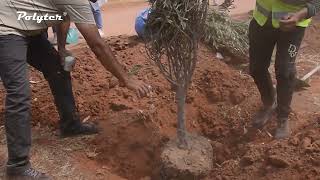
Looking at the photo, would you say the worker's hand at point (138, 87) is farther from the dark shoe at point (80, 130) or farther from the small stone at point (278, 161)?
the dark shoe at point (80, 130)

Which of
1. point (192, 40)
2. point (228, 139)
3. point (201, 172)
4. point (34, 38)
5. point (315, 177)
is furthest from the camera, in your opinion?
point (228, 139)

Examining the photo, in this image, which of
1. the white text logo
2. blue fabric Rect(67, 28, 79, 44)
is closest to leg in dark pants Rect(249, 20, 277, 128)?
the white text logo

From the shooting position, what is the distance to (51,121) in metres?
4.64

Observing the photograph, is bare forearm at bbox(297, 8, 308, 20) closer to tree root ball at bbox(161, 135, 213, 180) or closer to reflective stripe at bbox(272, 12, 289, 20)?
reflective stripe at bbox(272, 12, 289, 20)

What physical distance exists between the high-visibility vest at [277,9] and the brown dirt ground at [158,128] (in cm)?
84

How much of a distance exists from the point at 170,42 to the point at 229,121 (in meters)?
1.31

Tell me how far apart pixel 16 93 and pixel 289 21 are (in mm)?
1897

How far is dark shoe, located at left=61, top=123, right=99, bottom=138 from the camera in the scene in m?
4.38

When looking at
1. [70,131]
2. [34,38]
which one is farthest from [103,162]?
[34,38]

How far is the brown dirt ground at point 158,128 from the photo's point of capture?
3.56m

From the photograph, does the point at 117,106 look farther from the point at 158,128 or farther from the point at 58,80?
the point at 58,80

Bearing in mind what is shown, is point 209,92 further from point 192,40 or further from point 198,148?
point 192,40

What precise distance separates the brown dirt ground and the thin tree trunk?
315 mm

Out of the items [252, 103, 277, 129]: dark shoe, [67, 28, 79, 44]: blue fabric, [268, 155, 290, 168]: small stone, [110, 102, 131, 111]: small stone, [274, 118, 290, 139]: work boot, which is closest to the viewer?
[268, 155, 290, 168]: small stone
